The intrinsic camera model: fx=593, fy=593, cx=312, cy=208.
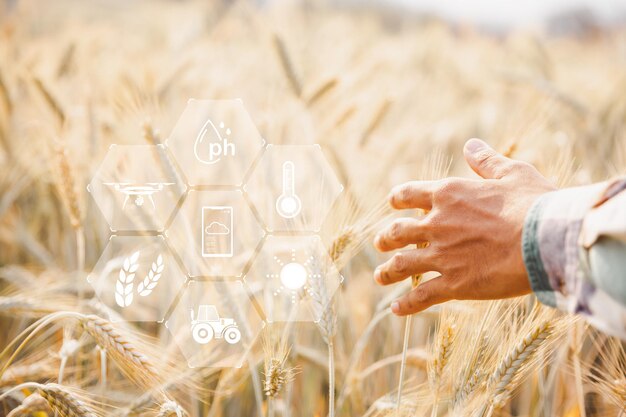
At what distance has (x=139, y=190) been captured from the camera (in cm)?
136

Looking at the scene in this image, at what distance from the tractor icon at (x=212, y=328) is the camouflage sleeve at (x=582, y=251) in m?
0.61

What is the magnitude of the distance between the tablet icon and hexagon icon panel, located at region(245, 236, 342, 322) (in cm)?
9

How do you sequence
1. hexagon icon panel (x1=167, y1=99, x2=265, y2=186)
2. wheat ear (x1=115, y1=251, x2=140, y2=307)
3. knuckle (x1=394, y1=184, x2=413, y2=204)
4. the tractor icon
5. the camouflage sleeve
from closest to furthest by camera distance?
the camouflage sleeve
knuckle (x1=394, y1=184, x2=413, y2=204)
the tractor icon
wheat ear (x1=115, y1=251, x2=140, y2=307)
hexagon icon panel (x1=167, y1=99, x2=265, y2=186)

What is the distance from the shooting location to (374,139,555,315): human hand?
0.93m

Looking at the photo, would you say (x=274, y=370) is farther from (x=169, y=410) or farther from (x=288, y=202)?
(x=288, y=202)

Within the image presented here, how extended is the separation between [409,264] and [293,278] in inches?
12.9

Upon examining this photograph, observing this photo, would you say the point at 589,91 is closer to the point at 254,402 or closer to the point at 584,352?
the point at 584,352

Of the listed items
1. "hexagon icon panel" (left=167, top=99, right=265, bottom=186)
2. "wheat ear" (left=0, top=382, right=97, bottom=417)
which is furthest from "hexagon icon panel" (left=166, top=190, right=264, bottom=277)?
"wheat ear" (left=0, top=382, right=97, bottom=417)

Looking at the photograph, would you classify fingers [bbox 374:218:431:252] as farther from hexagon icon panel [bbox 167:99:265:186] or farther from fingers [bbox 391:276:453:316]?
hexagon icon panel [bbox 167:99:265:186]

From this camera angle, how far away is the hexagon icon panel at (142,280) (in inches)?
53.1

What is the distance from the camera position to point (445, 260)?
38.1 inches

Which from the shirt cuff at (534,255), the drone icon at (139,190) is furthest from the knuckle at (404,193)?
the drone icon at (139,190)

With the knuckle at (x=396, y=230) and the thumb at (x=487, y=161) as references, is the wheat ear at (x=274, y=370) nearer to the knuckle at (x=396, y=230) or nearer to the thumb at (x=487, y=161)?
the knuckle at (x=396, y=230)

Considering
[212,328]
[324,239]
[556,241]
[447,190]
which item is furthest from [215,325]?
[556,241]
